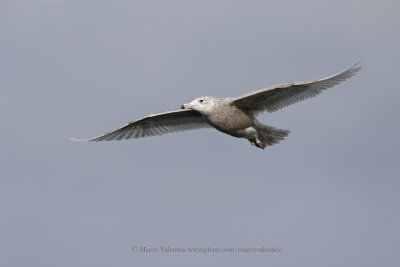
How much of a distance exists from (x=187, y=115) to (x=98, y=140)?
2.49 m

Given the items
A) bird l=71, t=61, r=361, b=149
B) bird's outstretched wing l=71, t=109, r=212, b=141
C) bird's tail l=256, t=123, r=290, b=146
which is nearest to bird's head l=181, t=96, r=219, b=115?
bird l=71, t=61, r=361, b=149

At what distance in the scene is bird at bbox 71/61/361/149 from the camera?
2062 cm

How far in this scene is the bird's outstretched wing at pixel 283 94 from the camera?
2047cm

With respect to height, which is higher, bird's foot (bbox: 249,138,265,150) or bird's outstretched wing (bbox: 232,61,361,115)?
bird's outstretched wing (bbox: 232,61,361,115)

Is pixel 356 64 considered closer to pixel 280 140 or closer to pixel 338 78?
pixel 338 78

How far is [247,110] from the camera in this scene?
21484 millimetres

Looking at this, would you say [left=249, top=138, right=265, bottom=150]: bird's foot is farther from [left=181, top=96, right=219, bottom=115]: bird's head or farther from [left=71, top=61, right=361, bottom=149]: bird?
[left=181, top=96, right=219, bottom=115]: bird's head

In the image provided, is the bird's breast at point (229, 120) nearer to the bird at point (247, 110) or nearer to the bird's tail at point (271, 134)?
the bird at point (247, 110)

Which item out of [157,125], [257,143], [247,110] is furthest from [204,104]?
[157,125]

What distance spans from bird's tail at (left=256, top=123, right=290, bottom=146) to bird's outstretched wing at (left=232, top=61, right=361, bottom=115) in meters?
0.69

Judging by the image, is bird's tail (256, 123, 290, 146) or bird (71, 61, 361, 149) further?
bird's tail (256, 123, 290, 146)

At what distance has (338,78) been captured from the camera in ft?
67.2

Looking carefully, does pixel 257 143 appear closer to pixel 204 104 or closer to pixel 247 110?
pixel 247 110

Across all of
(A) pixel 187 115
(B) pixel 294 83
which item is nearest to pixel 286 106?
(B) pixel 294 83
